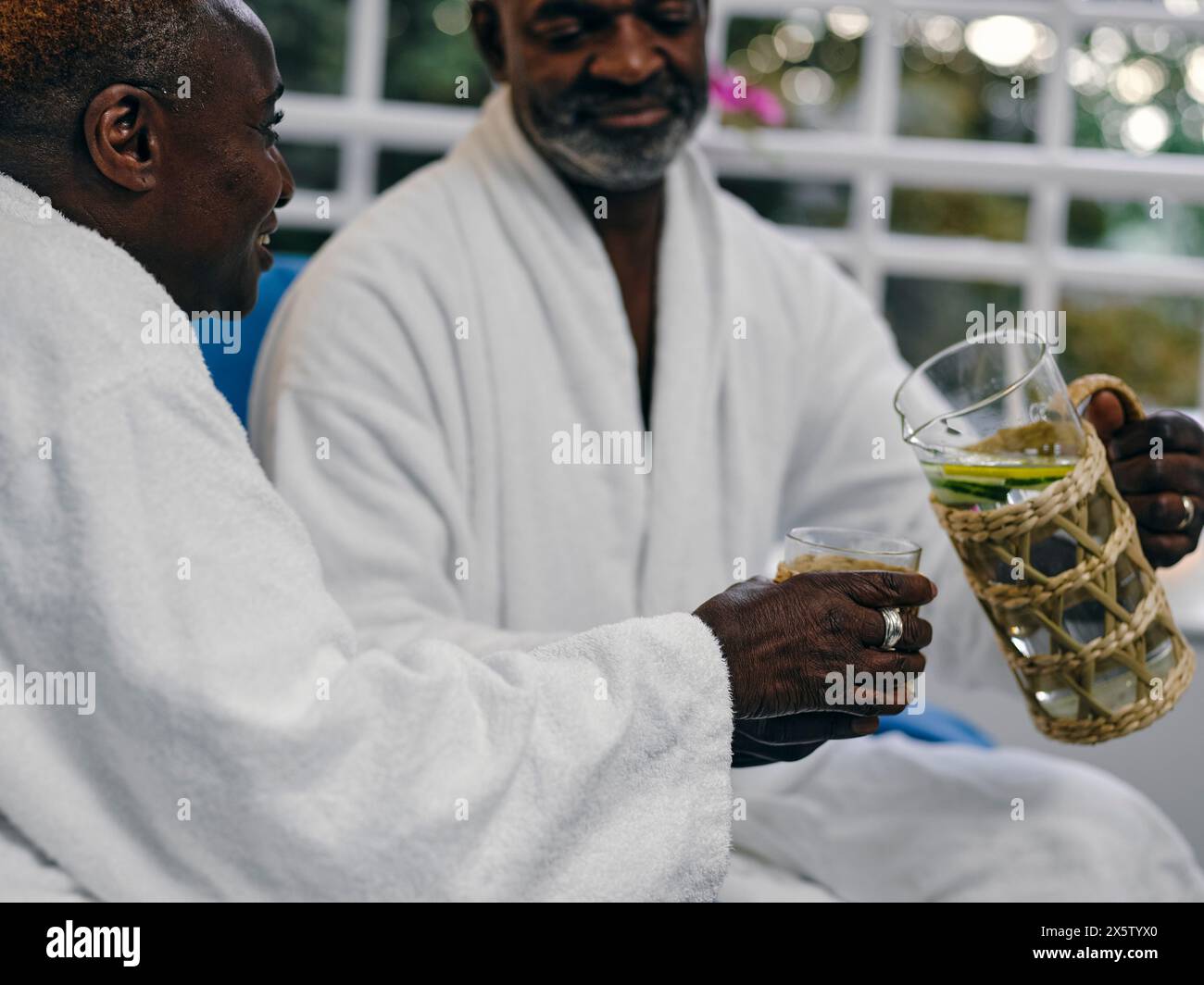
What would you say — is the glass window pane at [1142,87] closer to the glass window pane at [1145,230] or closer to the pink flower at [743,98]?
the glass window pane at [1145,230]

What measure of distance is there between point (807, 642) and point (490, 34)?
994mm

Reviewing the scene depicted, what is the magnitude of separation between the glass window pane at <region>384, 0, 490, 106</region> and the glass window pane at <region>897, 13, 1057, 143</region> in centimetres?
115

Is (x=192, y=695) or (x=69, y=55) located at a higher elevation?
(x=69, y=55)

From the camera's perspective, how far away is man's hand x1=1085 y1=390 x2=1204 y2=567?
4.15ft

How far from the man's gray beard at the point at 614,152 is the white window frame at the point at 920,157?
0.95 metres

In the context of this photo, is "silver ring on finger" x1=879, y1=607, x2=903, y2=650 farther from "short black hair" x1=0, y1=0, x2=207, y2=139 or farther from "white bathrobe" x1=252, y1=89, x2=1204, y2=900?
"short black hair" x1=0, y1=0, x2=207, y2=139

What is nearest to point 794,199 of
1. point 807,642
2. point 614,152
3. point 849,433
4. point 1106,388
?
point 849,433

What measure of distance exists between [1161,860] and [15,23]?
128 cm

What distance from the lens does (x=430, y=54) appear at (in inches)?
146

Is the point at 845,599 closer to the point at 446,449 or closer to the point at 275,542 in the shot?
the point at 275,542

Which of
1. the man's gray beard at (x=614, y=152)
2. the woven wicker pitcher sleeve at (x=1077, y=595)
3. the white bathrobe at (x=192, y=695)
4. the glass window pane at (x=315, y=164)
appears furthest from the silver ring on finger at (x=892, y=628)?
the glass window pane at (x=315, y=164)

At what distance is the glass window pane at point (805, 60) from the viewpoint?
3213 millimetres

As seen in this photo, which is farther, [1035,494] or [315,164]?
[315,164]

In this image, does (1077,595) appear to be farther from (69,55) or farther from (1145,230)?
(1145,230)
